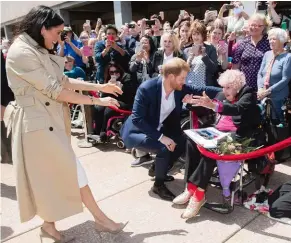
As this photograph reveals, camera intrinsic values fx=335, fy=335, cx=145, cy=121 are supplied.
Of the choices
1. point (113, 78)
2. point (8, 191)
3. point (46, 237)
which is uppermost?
point (113, 78)

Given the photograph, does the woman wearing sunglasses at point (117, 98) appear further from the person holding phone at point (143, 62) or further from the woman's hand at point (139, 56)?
the woman's hand at point (139, 56)

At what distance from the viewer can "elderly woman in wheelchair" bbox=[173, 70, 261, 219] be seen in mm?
2818

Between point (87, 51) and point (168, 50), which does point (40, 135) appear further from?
point (87, 51)

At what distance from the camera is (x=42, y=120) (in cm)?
225

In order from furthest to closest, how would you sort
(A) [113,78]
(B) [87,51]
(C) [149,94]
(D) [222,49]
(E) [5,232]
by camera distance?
(B) [87,51] < (A) [113,78] < (D) [222,49] < (C) [149,94] < (E) [5,232]

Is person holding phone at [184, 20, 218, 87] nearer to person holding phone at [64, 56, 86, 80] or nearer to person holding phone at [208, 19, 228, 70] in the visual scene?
person holding phone at [208, 19, 228, 70]

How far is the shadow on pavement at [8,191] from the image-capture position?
3.54 metres

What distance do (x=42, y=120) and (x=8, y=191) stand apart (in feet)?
5.94

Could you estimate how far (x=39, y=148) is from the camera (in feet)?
7.50

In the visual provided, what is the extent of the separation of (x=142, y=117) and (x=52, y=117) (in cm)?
110

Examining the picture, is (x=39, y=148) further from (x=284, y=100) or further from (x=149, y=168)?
(x=284, y=100)

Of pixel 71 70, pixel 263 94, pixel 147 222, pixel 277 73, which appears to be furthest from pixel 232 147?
pixel 71 70

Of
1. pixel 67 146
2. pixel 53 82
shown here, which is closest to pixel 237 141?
pixel 67 146

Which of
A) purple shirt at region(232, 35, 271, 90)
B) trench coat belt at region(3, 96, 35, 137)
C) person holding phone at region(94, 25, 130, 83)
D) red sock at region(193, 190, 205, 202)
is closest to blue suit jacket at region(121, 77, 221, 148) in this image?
red sock at region(193, 190, 205, 202)
